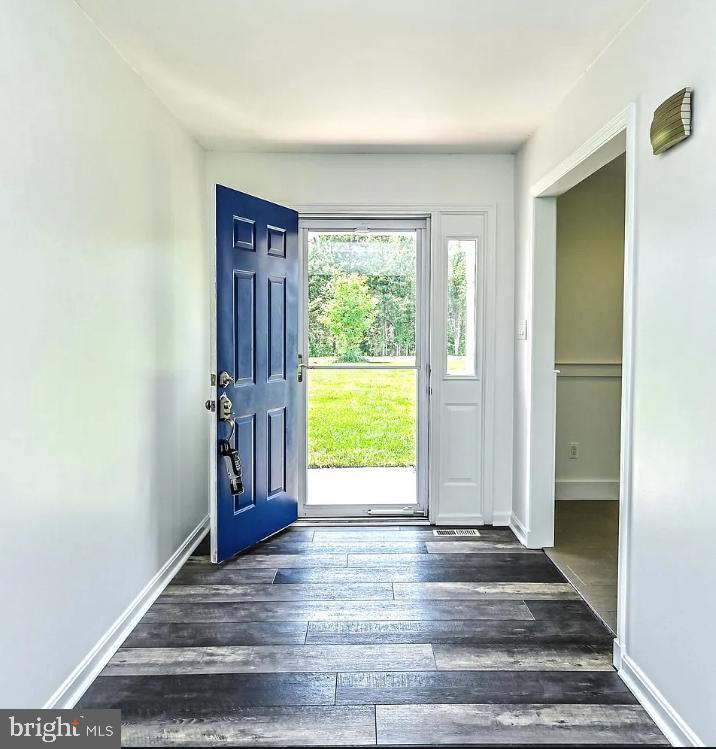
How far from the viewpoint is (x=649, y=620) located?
2104 mm

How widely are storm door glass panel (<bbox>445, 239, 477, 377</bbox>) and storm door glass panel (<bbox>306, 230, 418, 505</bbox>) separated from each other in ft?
0.91

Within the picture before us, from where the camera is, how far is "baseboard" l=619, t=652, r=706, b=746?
6.04ft

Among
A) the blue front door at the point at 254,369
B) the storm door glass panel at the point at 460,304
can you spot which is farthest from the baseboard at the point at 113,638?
the storm door glass panel at the point at 460,304

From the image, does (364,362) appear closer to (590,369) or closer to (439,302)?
(439,302)

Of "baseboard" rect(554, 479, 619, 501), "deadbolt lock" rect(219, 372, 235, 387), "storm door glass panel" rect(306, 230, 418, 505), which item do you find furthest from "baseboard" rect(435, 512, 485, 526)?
"deadbolt lock" rect(219, 372, 235, 387)

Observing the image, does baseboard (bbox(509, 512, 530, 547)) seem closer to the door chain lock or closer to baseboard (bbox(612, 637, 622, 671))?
baseboard (bbox(612, 637, 622, 671))

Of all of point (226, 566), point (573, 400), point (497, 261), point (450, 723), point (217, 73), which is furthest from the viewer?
point (573, 400)

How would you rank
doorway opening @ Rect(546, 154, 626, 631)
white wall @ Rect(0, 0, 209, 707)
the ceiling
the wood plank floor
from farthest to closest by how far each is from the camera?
1. doorway opening @ Rect(546, 154, 626, 631)
2. the ceiling
3. the wood plank floor
4. white wall @ Rect(0, 0, 209, 707)

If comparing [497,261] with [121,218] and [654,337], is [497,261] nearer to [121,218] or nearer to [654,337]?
[654,337]

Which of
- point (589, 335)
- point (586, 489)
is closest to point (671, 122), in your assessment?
point (589, 335)

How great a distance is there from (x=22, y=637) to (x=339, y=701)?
106 centimetres

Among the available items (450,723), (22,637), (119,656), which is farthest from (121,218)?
(450,723)

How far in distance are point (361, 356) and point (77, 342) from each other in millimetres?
2401

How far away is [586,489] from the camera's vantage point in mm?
4699
